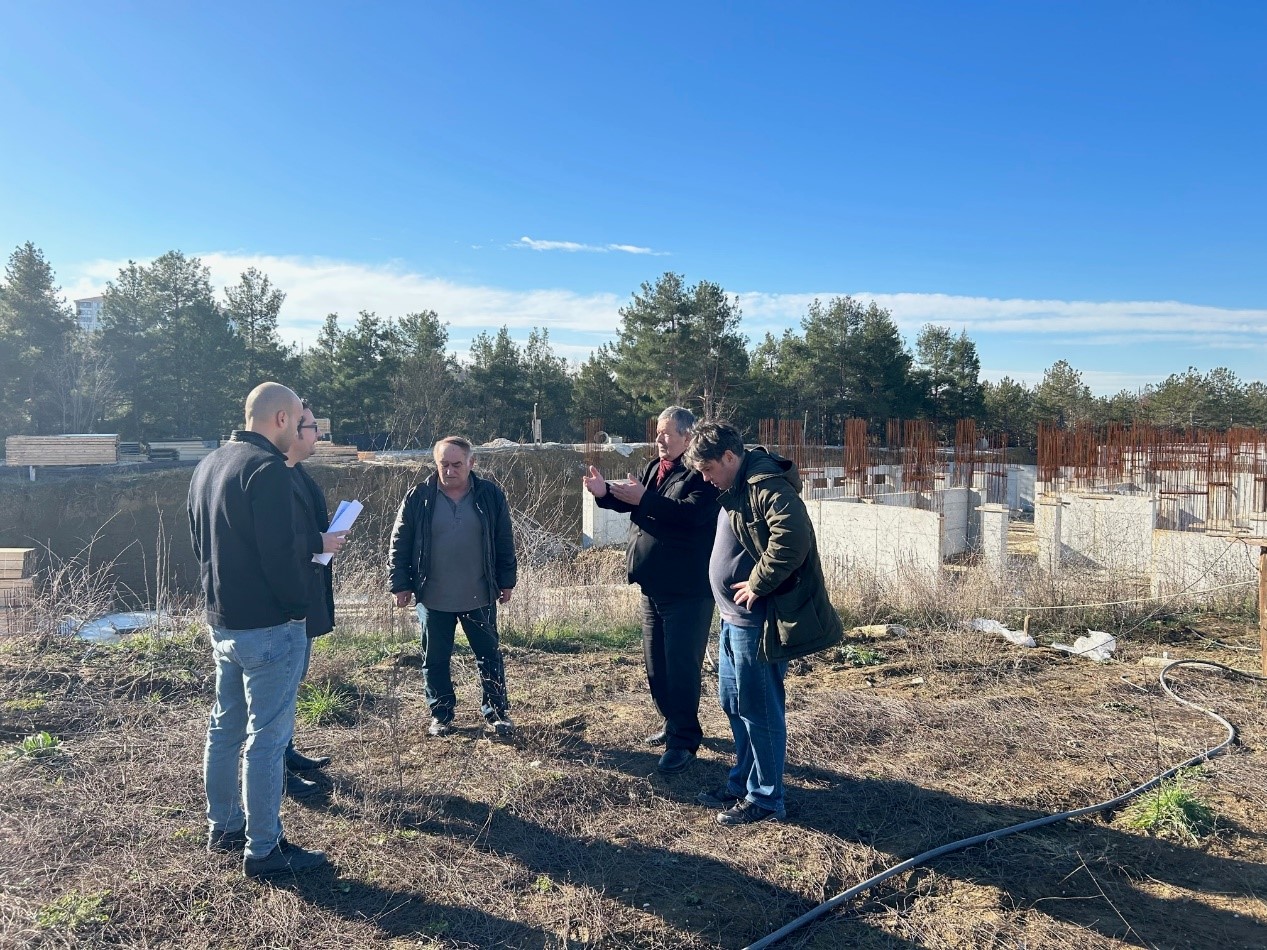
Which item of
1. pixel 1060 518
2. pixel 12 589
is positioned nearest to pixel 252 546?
pixel 12 589

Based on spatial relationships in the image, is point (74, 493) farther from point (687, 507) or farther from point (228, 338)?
point (687, 507)

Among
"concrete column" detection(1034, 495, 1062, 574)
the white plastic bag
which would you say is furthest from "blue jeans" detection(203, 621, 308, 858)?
"concrete column" detection(1034, 495, 1062, 574)

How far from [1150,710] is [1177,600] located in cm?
332

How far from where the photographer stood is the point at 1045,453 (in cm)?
1506

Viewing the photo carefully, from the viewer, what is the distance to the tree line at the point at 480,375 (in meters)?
27.6

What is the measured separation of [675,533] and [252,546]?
5.71ft

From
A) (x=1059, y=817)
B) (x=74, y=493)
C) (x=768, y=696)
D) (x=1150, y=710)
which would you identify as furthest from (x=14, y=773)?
(x=74, y=493)

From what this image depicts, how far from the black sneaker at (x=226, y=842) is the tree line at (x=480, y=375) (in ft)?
75.0

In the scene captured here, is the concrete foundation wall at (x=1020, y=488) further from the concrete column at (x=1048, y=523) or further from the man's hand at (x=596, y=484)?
the man's hand at (x=596, y=484)

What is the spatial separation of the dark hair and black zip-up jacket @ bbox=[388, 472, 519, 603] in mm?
1406

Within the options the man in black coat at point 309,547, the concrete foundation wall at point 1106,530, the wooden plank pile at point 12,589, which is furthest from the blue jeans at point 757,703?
the concrete foundation wall at point 1106,530

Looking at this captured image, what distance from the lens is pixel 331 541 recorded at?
9.56ft

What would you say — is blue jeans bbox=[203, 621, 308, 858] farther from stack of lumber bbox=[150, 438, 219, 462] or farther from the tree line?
stack of lumber bbox=[150, 438, 219, 462]

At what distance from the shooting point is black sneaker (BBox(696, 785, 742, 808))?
129 inches
